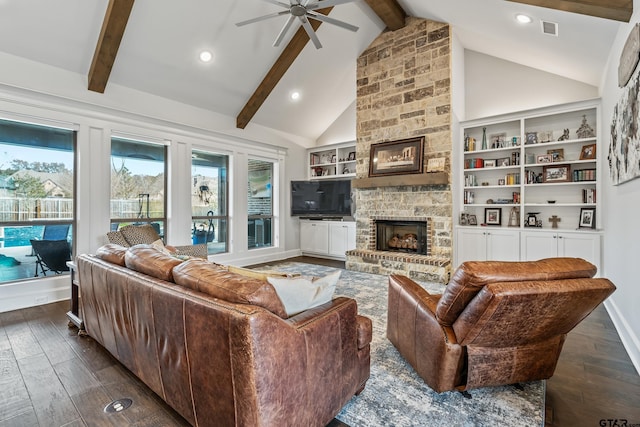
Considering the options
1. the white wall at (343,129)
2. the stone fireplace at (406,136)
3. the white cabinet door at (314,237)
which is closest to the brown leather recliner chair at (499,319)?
the stone fireplace at (406,136)

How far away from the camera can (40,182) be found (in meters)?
3.95

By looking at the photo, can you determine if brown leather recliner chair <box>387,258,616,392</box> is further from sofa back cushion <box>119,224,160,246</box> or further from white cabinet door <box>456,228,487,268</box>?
sofa back cushion <box>119,224,160,246</box>

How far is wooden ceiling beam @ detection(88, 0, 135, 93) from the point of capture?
346 centimetres

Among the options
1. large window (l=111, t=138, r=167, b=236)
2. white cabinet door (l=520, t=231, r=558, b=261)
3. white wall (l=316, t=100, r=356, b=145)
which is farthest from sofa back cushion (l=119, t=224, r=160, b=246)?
white cabinet door (l=520, t=231, r=558, b=261)

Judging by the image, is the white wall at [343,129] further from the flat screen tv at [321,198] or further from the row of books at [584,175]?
the row of books at [584,175]

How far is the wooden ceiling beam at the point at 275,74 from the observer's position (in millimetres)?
4996

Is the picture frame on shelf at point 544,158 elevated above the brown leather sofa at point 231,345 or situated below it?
above

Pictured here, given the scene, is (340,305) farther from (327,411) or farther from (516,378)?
(516,378)

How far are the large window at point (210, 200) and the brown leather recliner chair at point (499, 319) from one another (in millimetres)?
4561

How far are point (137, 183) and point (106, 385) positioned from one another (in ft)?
11.6

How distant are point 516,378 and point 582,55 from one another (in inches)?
160

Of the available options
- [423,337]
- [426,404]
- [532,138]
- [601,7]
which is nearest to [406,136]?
[532,138]

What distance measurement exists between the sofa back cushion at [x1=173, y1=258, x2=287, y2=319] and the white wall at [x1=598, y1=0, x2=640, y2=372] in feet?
9.20

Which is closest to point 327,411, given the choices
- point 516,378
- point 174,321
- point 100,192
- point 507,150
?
point 174,321
